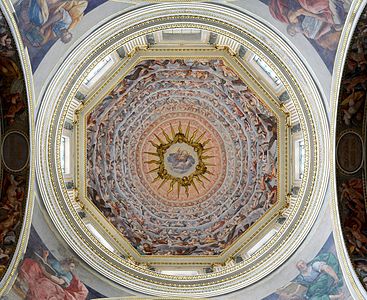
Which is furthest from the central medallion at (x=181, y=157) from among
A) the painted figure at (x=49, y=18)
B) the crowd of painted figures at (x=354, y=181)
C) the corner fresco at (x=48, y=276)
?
the painted figure at (x=49, y=18)

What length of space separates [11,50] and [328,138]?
29.5 ft

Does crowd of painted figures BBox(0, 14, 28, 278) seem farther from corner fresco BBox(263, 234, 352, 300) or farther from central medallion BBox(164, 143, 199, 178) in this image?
central medallion BBox(164, 143, 199, 178)

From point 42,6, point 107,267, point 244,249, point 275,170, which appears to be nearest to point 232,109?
point 275,170

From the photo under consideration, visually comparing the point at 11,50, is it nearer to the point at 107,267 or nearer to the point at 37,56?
the point at 37,56

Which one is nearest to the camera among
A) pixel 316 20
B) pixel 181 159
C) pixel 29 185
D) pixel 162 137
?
pixel 316 20

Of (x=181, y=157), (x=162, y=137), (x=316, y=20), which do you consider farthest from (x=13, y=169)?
(x=316, y=20)

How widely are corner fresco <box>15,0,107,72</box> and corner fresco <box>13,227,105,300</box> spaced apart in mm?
5433

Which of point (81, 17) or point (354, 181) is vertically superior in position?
point (81, 17)

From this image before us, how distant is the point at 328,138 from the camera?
15906mm

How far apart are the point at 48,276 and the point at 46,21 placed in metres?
7.61

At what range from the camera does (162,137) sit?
23.3 m

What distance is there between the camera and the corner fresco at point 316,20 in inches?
574

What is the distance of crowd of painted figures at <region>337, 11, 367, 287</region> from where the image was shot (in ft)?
49.1

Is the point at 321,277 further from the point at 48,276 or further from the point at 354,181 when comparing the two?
the point at 48,276
